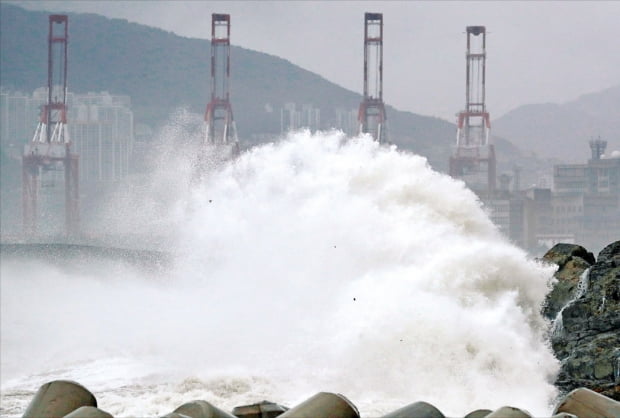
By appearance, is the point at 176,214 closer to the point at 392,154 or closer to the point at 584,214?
the point at 392,154

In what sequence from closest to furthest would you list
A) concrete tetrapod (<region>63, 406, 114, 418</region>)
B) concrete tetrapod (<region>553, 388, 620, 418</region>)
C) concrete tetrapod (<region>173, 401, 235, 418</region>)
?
concrete tetrapod (<region>63, 406, 114, 418</region>)
concrete tetrapod (<region>173, 401, 235, 418</region>)
concrete tetrapod (<region>553, 388, 620, 418</region>)

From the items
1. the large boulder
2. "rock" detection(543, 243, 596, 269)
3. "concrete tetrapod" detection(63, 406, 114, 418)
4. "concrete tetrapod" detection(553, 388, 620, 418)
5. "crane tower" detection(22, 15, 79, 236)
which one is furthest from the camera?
"crane tower" detection(22, 15, 79, 236)

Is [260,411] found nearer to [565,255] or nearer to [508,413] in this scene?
[508,413]

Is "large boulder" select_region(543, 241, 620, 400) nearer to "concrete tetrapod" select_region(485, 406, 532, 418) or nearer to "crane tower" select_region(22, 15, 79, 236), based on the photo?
"concrete tetrapod" select_region(485, 406, 532, 418)

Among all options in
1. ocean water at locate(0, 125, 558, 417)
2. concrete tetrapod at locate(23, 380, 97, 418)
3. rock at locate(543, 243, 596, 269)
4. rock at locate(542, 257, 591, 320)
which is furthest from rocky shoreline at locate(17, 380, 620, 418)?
rock at locate(543, 243, 596, 269)

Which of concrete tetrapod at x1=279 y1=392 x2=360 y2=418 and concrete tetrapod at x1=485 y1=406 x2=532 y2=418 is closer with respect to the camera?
concrete tetrapod at x1=485 y1=406 x2=532 y2=418

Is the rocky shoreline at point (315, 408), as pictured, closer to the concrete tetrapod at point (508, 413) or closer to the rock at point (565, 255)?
the concrete tetrapod at point (508, 413)

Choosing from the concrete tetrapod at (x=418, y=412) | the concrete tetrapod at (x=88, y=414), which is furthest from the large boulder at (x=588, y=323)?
the concrete tetrapod at (x=88, y=414)
